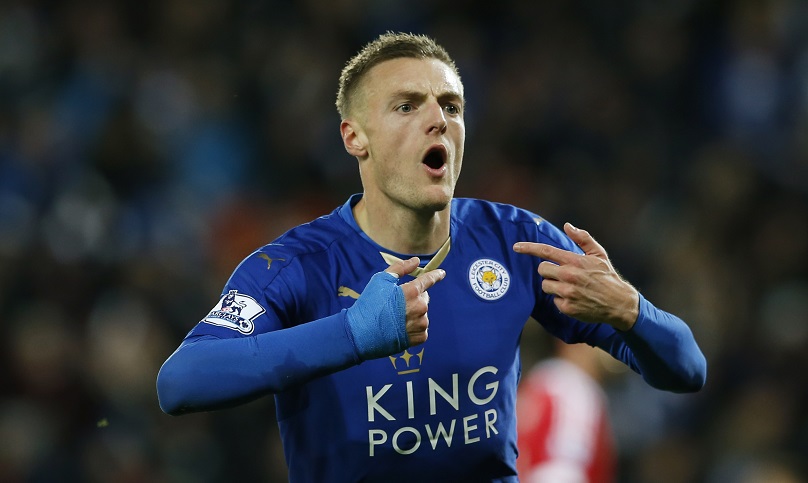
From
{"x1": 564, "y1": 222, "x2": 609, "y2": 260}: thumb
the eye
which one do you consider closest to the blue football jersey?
{"x1": 564, "y1": 222, "x2": 609, "y2": 260}: thumb

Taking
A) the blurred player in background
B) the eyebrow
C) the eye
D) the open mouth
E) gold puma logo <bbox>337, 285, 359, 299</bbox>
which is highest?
the eyebrow

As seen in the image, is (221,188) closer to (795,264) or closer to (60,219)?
(60,219)

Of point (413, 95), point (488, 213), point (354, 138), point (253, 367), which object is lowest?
point (253, 367)

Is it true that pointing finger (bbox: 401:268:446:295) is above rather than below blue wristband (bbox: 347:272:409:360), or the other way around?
above

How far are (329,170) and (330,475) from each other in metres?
5.81

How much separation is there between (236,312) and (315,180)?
19.0 feet

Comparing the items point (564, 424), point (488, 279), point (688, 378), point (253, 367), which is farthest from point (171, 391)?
point (564, 424)

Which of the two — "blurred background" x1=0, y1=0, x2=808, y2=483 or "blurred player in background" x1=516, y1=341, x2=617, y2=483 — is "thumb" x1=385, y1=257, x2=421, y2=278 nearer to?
"blurred player in background" x1=516, y1=341, x2=617, y2=483

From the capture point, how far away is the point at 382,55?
12.8 ft

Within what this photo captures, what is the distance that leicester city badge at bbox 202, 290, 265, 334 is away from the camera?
3.39 metres

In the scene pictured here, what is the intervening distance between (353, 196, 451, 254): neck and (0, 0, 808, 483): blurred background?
3.55 metres

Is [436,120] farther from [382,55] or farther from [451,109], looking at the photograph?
[382,55]

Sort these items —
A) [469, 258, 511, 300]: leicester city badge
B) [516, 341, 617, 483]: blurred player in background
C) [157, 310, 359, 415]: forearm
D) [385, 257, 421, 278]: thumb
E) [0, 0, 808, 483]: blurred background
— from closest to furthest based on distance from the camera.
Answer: [157, 310, 359, 415]: forearm, [385, 257, 421, 278]: thumb, [469, 258, 511, 300]: leicester city badge, [516, 341, 617, 483]: blurred player in background, [0, 0, 808, 483]: blurred background

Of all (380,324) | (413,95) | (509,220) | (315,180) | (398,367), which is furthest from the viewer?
(315,180)
